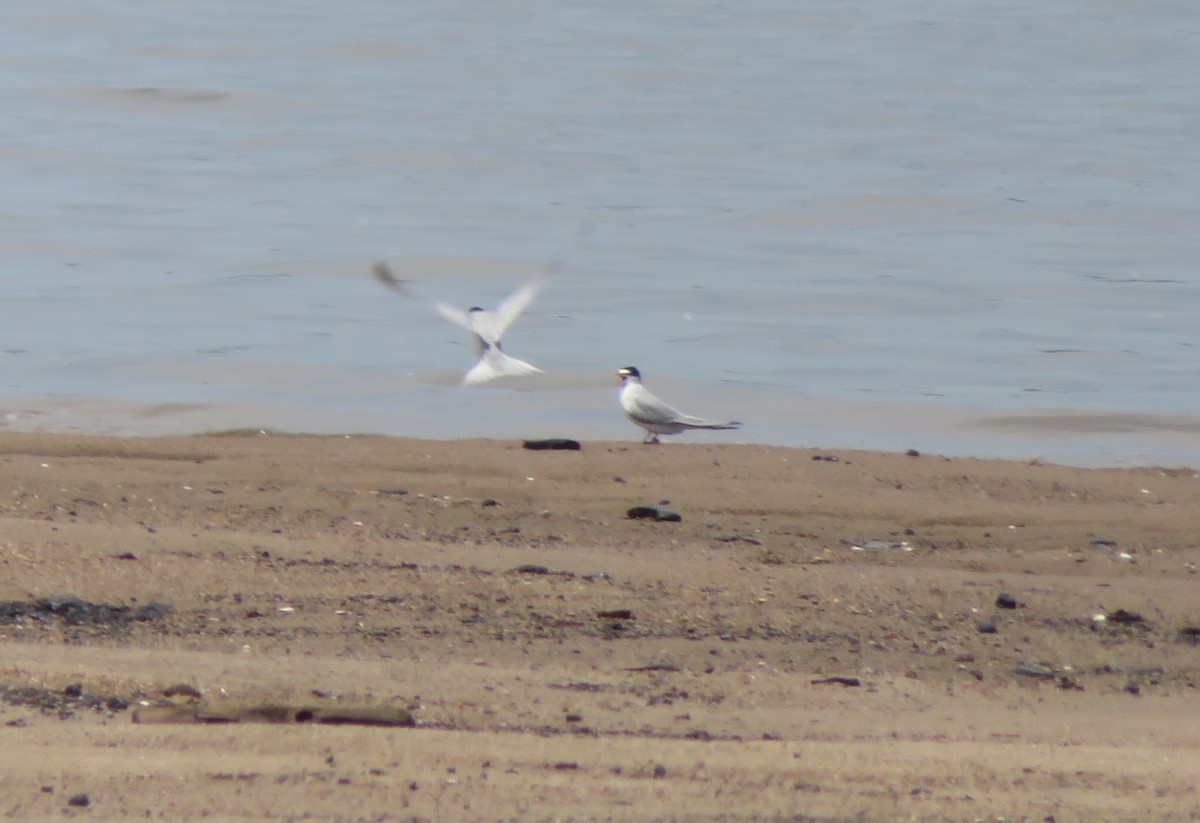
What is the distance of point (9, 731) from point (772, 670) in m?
1.82

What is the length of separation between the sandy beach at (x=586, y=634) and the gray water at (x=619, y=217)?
2615mm

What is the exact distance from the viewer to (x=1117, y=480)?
798 cm

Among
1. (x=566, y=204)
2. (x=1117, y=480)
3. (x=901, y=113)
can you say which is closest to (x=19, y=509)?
(x=1117, y=480)

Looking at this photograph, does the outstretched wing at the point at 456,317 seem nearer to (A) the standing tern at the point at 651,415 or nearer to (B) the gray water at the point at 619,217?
(B) the gray water at the point at 619,217

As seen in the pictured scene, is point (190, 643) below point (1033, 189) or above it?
above

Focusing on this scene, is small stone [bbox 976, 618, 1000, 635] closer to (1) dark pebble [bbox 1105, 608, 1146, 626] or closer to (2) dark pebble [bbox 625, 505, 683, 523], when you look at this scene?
(1) dark pebble [bbox 1105, 608, 1146, 626]

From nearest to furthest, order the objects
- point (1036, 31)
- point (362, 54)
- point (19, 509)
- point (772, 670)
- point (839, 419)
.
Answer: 1. point (772, 670)
2. point (19, 509)
3. point (839, 419)
4. point (362, 54)
5. point (1036, 31)

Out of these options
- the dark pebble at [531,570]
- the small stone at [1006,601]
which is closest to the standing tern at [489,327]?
the dark pebble at [531,570]

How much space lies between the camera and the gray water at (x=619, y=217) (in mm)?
11148

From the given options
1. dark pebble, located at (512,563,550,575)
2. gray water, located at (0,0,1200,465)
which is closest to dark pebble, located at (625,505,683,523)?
dark pebble, located at (512,563,550,575)

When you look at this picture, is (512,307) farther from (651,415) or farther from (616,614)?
(616,614)

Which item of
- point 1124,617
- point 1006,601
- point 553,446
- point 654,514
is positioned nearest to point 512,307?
point 553,446

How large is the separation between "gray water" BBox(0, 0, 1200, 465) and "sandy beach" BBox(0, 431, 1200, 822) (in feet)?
8.58

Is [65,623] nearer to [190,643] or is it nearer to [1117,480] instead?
[190,643]
